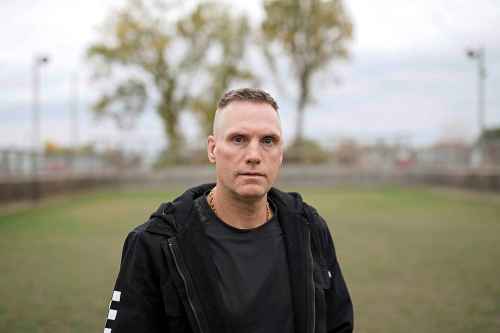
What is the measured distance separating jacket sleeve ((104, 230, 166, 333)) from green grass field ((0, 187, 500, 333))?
285 centimetres

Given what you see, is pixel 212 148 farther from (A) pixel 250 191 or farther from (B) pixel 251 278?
(B) pixel 251 278

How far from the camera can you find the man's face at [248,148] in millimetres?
2471

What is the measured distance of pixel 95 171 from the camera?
28375mm

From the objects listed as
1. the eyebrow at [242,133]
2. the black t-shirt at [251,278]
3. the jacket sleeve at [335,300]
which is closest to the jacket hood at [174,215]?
the black t-shirt at [251,278]

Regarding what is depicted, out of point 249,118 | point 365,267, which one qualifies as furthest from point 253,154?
point 365,267

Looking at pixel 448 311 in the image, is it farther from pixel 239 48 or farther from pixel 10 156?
pixel 239 48

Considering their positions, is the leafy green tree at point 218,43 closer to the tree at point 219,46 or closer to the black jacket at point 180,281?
the tree at point 219,46

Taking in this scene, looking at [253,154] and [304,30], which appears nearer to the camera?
[253,154]

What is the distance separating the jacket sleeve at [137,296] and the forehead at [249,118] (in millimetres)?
560

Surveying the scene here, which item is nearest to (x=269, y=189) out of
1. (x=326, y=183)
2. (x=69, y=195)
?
(x=69, y=195)

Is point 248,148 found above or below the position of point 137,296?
above

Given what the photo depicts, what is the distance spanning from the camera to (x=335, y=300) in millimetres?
2633

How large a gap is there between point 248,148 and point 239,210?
251 mm

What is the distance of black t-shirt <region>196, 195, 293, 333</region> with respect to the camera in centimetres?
238
